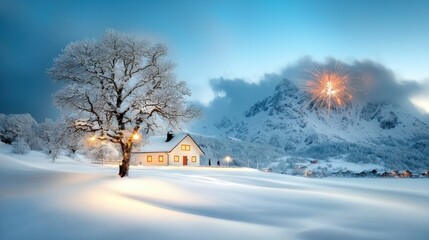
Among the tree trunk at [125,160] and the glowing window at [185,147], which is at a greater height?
the glowing window at [185,147]

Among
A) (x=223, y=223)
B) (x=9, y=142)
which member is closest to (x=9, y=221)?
(x=223, y=223)

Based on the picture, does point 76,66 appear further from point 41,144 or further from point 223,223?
point 41,144

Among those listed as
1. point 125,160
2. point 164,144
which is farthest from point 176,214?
point 164,144

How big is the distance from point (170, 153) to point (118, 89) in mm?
52298

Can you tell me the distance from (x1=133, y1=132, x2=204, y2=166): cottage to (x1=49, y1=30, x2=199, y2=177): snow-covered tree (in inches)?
2002

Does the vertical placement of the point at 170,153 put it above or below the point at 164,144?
below

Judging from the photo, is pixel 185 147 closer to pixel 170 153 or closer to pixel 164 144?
pixel 170 153

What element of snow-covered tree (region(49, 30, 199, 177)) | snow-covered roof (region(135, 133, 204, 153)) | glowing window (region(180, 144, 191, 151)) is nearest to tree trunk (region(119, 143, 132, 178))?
snow-covered tree (region(49, 30, 199, 177))

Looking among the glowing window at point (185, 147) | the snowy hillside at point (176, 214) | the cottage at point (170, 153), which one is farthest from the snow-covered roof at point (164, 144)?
the snowy hillside at point (176, 214)

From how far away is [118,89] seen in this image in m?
25.6

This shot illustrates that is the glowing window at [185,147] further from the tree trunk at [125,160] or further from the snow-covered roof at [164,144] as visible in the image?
the tree trunk at [125,160]

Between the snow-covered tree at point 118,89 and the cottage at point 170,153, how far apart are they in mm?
50851

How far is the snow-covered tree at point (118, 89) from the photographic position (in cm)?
2442

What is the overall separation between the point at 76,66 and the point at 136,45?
4.45m
